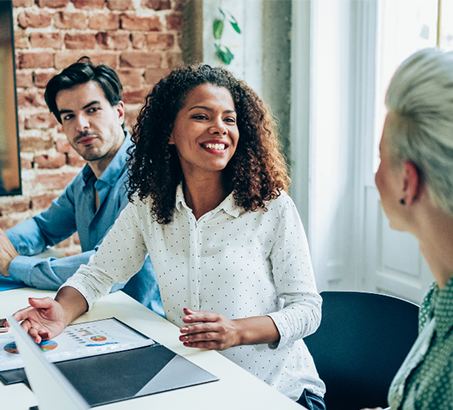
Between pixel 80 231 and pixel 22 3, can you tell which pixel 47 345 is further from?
pixel 22 3

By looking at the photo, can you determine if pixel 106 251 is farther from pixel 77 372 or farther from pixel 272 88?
pixel 272 88

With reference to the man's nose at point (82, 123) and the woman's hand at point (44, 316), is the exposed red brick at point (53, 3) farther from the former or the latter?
the woman's hand at point (44, 316)

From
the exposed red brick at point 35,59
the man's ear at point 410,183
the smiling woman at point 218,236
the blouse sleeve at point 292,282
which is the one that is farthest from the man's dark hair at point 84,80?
the man's ear at point 410,183

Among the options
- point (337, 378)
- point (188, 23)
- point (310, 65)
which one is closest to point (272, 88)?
point (310, 65)

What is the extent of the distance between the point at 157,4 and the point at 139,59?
30 centimetres

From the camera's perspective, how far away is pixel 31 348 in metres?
0.61

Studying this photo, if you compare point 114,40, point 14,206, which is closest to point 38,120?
point 14,206

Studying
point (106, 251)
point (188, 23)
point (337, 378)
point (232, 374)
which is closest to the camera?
point (232, 374)

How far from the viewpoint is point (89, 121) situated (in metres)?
2.04

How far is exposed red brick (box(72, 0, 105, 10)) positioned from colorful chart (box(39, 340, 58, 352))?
1.94 metres

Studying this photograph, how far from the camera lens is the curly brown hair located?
1.42m

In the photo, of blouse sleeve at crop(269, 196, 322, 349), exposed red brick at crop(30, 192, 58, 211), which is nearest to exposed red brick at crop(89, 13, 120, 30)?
exposed red brick at crop(30, 192, 58, 211)

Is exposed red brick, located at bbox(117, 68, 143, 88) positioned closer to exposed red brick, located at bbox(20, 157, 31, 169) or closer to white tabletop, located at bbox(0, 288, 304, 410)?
exposed red brick, located at bbox(20, 157, 31, 169)

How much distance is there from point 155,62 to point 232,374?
2059 mm
